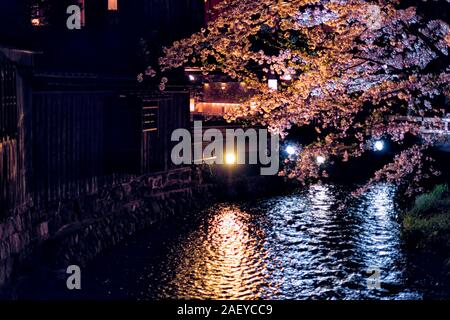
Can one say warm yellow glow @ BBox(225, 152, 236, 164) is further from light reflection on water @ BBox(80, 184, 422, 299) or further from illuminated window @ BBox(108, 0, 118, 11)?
illuminated window @ BBox(108, 0, 118, 11)

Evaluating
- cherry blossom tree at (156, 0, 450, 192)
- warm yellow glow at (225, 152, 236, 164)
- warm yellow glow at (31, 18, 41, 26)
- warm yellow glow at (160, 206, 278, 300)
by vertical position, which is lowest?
warm yellow glow at (160, 206, 278, 300)

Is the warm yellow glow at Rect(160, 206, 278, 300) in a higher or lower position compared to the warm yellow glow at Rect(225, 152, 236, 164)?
lower

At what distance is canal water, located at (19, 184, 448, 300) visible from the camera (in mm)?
13492

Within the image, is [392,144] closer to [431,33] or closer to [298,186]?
[298,186]

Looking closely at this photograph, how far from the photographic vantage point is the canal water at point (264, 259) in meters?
13.5

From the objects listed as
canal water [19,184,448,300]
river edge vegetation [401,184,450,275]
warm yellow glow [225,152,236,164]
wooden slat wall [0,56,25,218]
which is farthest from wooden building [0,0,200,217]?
river edge vegetation [401,184,450,275]

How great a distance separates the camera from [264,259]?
16141 millimetres

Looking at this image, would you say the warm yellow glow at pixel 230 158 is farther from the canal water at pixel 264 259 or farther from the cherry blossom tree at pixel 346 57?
the cherry blossom tree at pixel 346 57

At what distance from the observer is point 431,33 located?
42.2ft

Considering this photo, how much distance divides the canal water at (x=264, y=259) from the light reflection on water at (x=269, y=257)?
25mm

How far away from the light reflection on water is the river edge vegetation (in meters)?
0.62

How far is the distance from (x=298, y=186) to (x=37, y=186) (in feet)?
52.5

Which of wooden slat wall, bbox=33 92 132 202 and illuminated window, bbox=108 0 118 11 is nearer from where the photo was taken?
wooden slat wall, bbox=33 92 132 202
